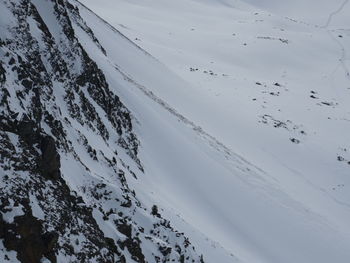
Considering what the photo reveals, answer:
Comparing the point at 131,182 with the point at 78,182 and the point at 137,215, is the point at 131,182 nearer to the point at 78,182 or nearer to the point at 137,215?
the point at 137,215

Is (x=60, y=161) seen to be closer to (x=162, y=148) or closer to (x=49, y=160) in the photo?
(x=49, y=160)

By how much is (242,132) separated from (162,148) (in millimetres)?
10506

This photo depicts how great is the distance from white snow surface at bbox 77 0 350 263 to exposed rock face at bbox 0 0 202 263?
2.67 meters

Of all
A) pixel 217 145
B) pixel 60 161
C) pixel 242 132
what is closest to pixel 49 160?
pixel 60 161

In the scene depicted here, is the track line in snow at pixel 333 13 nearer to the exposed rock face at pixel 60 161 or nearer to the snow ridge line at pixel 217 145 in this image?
the snow ridge line at pixel 217 145

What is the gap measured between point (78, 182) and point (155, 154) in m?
10.6

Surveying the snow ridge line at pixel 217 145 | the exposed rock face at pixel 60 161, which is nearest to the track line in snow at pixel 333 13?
the snow ridge line at pixel 217 145

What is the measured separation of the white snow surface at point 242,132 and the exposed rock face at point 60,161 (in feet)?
8.77

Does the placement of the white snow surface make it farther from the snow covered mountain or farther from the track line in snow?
the track line in snow

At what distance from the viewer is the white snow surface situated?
22609mm

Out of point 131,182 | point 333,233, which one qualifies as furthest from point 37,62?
point 333,233

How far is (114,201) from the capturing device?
561 inches

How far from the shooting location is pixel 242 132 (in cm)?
3375

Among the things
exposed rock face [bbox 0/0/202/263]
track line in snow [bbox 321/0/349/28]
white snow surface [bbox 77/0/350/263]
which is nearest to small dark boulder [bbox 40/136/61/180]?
exposed rock face [bbox 0/0/202/263]
